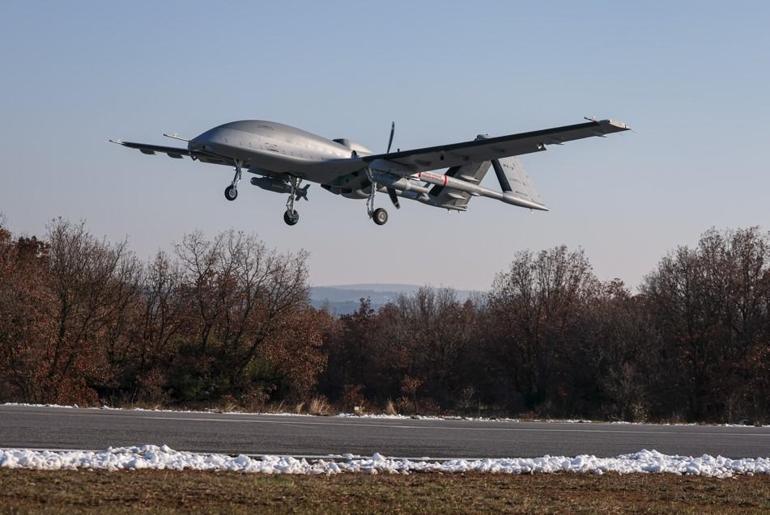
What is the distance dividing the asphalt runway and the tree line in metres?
25.2

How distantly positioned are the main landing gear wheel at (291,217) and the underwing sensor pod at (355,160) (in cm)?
3

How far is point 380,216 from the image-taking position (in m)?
35.3

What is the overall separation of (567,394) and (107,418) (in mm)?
49578

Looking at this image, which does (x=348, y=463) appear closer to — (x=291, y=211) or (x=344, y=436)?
(x=344, y=436)

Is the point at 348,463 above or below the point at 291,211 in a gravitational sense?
below

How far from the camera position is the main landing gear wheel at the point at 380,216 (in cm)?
3525

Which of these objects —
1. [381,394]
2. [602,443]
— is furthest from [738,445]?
[381,394]

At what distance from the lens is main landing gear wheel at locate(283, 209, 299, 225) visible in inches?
1356

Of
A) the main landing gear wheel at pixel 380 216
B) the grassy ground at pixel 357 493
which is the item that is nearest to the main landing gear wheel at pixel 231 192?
the main landing gear wheel at pixel 380 216

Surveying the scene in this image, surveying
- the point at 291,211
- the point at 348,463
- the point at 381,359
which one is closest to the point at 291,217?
the point at 291,211

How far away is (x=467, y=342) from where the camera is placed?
81750 millimetres

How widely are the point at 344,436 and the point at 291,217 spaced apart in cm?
1474

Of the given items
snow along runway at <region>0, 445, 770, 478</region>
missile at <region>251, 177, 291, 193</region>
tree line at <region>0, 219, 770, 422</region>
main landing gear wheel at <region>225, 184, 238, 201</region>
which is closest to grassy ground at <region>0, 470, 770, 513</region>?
snow along runway at <region>0, 445, 770, 478</region>

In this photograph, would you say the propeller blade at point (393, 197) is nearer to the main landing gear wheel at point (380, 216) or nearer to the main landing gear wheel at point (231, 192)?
the main landing gear wheel at point (380, 216)
